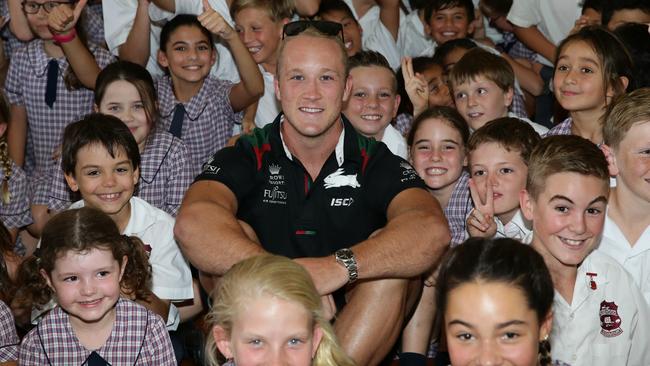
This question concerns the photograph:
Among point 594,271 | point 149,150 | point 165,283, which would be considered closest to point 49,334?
point 165,283

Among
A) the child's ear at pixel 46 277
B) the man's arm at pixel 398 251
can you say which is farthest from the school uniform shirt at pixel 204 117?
the man's arm at pixel 398 251

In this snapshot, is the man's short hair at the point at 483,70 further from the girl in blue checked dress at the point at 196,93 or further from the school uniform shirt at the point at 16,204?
the school uniform shirt at the point at 16,204

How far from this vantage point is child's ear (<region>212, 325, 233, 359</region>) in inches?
99.7

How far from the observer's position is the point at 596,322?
2961 millimetres

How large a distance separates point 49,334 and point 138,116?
1.31m

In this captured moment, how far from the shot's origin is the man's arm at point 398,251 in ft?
9.39

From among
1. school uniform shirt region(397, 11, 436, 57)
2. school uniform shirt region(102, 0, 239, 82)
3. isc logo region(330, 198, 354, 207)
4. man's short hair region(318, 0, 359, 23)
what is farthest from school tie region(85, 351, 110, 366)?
school uniform shirt region(397, 11, 436, 57)

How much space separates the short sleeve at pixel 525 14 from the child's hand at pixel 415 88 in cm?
109

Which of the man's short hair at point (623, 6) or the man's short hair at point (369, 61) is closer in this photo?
the man's short hair at point (369, 61)

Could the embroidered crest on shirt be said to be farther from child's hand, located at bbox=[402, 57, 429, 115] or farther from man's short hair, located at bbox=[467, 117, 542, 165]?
child's hand, located at bbox=[402, 57, 429, 115]

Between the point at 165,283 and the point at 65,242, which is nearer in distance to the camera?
the point at 65,242

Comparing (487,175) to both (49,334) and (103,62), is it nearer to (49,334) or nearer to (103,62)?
(49,334)

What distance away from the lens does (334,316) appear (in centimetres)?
299

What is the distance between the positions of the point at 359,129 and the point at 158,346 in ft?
5.22
